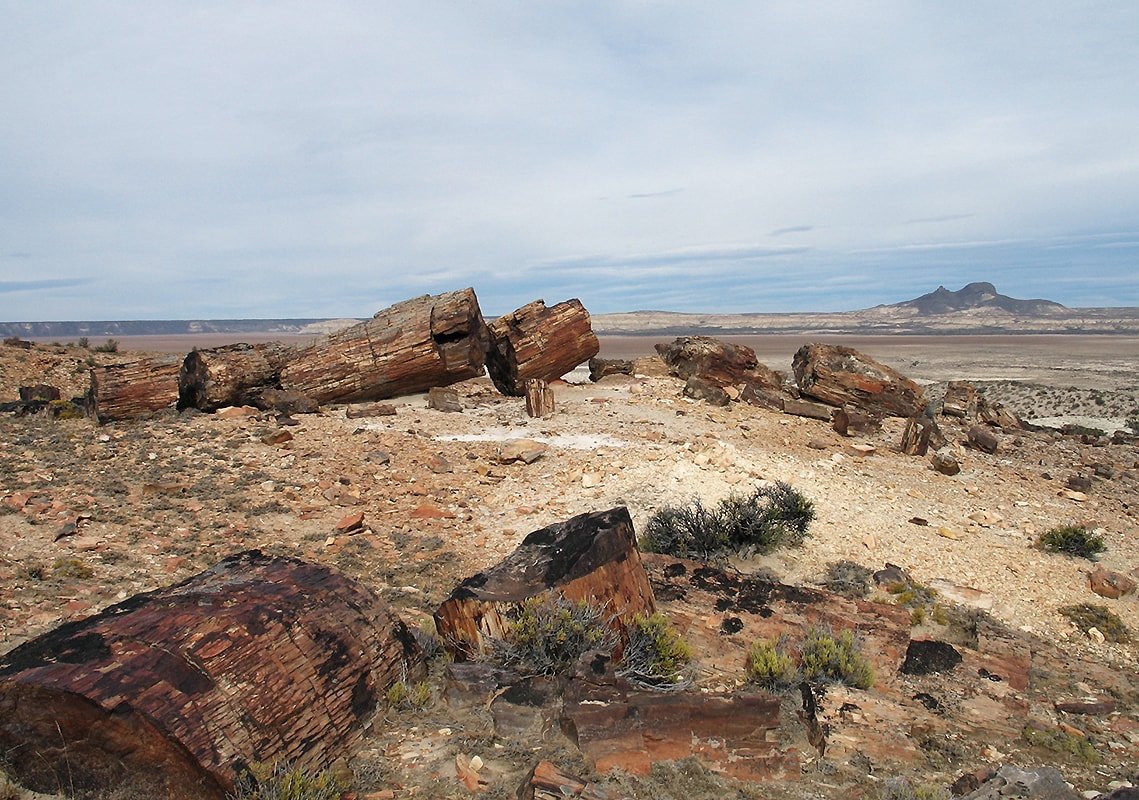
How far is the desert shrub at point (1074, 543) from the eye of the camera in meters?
8.73

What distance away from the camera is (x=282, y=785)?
11.7 feet

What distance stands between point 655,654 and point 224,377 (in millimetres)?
10461

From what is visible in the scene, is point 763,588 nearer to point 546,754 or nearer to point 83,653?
point 546,754

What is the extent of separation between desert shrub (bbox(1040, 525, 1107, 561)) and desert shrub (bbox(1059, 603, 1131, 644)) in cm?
133

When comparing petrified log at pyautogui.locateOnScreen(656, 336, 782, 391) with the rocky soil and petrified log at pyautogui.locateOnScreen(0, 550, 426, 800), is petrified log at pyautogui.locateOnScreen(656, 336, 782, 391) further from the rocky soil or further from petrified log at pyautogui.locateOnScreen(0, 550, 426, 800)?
petrified log at pyautogui.locateOnScreen(0, 550, 426, 800)

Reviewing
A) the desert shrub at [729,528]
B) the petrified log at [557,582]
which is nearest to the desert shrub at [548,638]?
the petrified log at [557,582]

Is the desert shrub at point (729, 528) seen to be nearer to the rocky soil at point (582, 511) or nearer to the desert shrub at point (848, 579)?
the rocky soil at point (582, 511)

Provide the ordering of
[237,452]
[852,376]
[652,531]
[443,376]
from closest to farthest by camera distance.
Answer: [652,531] < [237,452] < [443,376] < [852,376]

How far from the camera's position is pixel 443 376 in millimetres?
14703

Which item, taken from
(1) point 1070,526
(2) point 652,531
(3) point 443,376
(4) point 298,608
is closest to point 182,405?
(3) point 443,376

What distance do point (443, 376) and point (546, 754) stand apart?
36.4 ft

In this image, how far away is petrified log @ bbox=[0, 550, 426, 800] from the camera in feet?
11.5

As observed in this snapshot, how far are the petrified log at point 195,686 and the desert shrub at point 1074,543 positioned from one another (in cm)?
796

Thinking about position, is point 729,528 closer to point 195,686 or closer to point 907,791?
point 907,791
